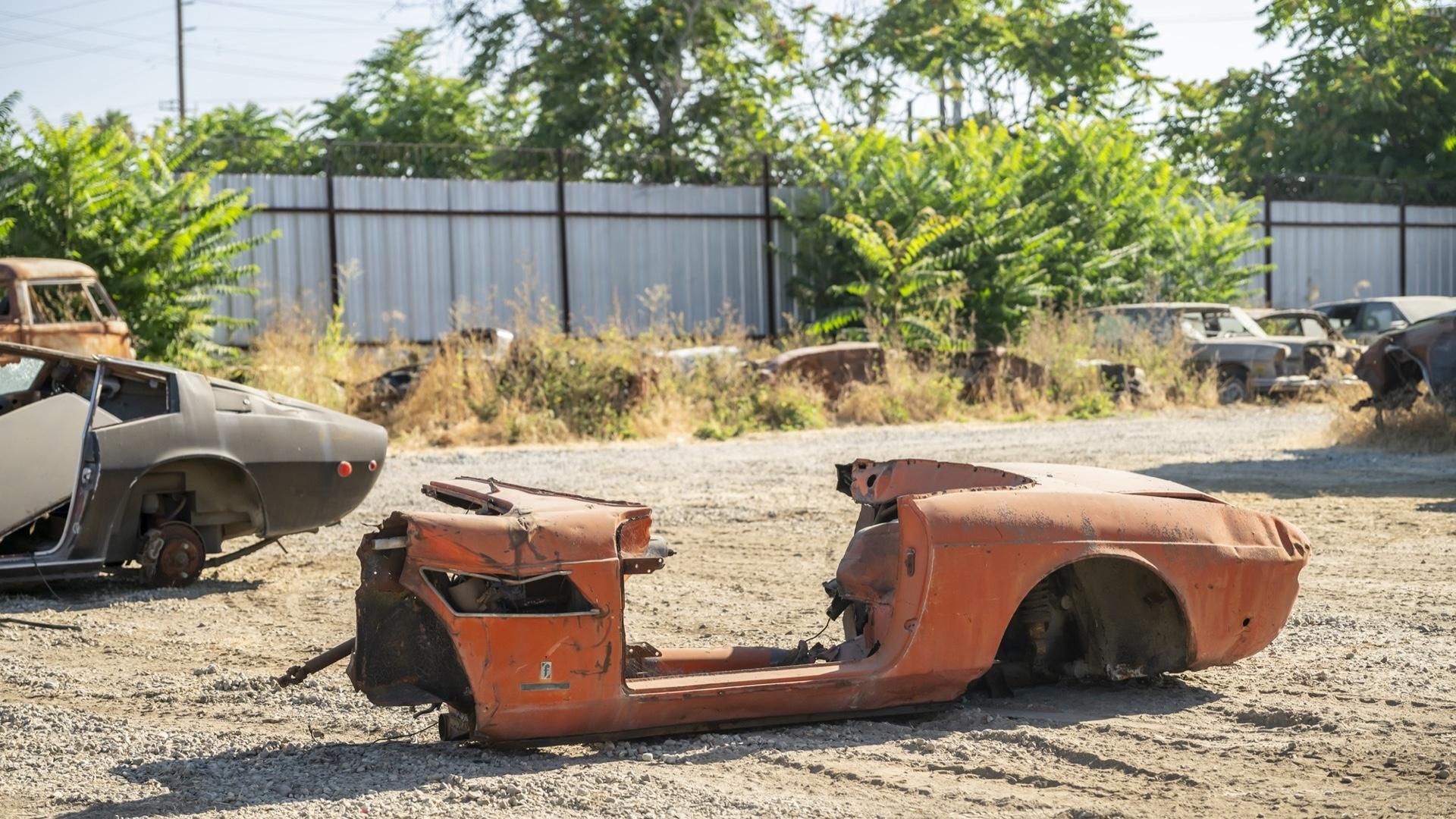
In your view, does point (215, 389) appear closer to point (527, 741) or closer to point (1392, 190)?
point (527, 741)

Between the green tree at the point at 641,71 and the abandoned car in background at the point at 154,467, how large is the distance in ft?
68.6

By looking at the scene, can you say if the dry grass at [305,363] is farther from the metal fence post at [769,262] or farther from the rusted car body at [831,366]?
the metal fence post at [769,262]

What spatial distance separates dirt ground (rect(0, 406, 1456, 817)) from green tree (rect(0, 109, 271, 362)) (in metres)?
10.4

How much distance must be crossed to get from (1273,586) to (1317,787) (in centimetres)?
130

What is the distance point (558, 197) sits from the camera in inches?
927

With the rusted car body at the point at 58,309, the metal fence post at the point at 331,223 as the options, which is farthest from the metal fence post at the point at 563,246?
the rusted car body at the point at 58,309

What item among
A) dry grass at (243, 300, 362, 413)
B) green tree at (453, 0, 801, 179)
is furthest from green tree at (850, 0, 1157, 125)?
dry grass at (243, 300, 362, 413)

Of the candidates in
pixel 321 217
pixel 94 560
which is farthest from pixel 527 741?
pixel 321 217

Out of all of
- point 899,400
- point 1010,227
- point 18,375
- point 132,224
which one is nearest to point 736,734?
point 18,375

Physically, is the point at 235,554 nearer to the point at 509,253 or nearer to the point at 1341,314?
the point at 509,253

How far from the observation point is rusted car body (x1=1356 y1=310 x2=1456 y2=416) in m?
14.2

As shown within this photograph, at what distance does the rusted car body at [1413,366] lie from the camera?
46.5 feet

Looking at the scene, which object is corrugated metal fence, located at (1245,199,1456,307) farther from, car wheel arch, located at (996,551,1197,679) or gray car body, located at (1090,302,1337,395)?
car wheel arch, located at (996,551,1197,679)

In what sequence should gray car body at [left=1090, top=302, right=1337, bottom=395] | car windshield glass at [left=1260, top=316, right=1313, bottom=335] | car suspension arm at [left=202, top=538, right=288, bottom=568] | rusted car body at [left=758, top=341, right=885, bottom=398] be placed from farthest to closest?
car windshield glass at [left=1260, top=316, right=1313, bottom=335] < gray car body at [left=1090, top=302, right=1337, bottom=395] < rusted car body at [left=758, top=341, right=885, bottom=398] < car suspension arm at [left=202, top=538, right=288, bottom=568]
